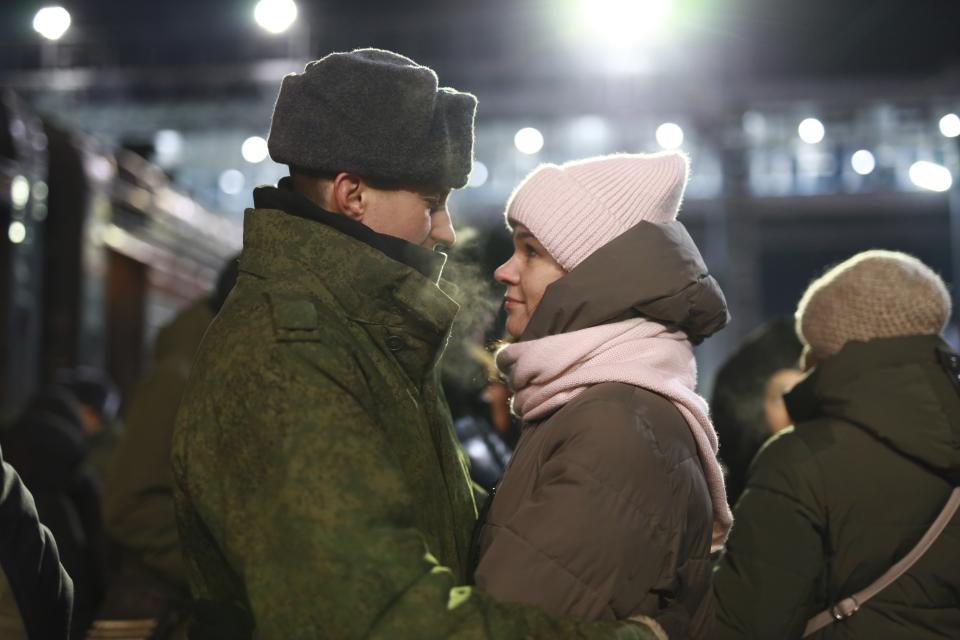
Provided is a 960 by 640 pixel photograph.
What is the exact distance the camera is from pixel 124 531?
14.3 ft

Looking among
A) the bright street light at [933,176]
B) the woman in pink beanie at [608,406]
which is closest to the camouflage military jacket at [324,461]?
the woman in pink beanie at [608,406]

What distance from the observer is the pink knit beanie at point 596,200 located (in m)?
2.28

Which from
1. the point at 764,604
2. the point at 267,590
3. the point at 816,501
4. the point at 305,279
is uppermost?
the point at 305,279

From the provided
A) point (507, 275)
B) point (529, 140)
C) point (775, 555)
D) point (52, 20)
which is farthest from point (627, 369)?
point (529, 140)

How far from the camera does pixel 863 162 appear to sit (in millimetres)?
18719

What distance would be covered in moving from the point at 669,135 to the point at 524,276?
14636 mm

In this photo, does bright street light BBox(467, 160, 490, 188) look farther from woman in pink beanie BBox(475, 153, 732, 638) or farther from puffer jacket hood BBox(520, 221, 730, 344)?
puffer jacket hood BBox(520, 221, 730, 344)

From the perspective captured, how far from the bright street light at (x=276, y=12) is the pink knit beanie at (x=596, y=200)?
26.6 ft

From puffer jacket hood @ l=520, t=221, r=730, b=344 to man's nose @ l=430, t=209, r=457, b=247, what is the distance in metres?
0.23

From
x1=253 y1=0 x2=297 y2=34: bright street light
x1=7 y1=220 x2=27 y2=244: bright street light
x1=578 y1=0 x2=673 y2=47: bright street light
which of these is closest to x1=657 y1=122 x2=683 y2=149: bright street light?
x1=578 y1=0 x2=673 y2=47: bright street light

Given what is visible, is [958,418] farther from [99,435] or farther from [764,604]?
[99,435]

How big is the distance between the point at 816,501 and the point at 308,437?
1.57m

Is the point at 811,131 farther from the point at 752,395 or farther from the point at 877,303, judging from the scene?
the point at 877,303

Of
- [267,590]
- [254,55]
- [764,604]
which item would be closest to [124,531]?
[764,604]
